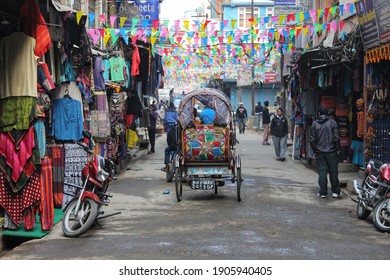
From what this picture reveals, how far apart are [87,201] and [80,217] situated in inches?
11.5

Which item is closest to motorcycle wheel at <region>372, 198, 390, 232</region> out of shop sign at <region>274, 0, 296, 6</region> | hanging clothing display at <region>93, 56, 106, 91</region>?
hanging clothing display at <region>93, 56, 106, 91</region>

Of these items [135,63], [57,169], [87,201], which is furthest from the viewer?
[135,63]

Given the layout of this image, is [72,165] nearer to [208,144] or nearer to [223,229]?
[208,144]

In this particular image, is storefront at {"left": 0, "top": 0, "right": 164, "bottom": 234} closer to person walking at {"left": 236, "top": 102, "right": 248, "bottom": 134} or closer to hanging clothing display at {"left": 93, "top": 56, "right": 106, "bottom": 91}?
hanging clothing display at {"left": 93, "top": 56, "right": 106, "bottom": 91}

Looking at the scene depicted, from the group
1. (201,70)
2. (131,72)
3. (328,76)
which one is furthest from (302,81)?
(201,70)

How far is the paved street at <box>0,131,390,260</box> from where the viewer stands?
7.22 m

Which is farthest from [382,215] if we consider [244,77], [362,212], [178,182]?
[244,77]

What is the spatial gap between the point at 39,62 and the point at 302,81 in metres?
12.0

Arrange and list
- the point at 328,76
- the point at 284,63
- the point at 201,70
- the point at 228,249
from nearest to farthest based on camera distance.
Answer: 1. the point at 228,249
2. the point at 328,76
3. the point at 284,63
4. the point at 201,70

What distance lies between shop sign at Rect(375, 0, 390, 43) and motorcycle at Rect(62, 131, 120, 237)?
272 inches

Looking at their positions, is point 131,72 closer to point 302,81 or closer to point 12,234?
point 302,81

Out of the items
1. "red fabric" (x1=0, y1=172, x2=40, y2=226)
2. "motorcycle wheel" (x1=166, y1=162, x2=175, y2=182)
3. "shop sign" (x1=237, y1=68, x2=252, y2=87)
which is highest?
"shop sign" (x1=237, y1=68, x2=252, y2=87)

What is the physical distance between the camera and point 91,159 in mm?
8922

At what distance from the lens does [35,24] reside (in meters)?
8.58
